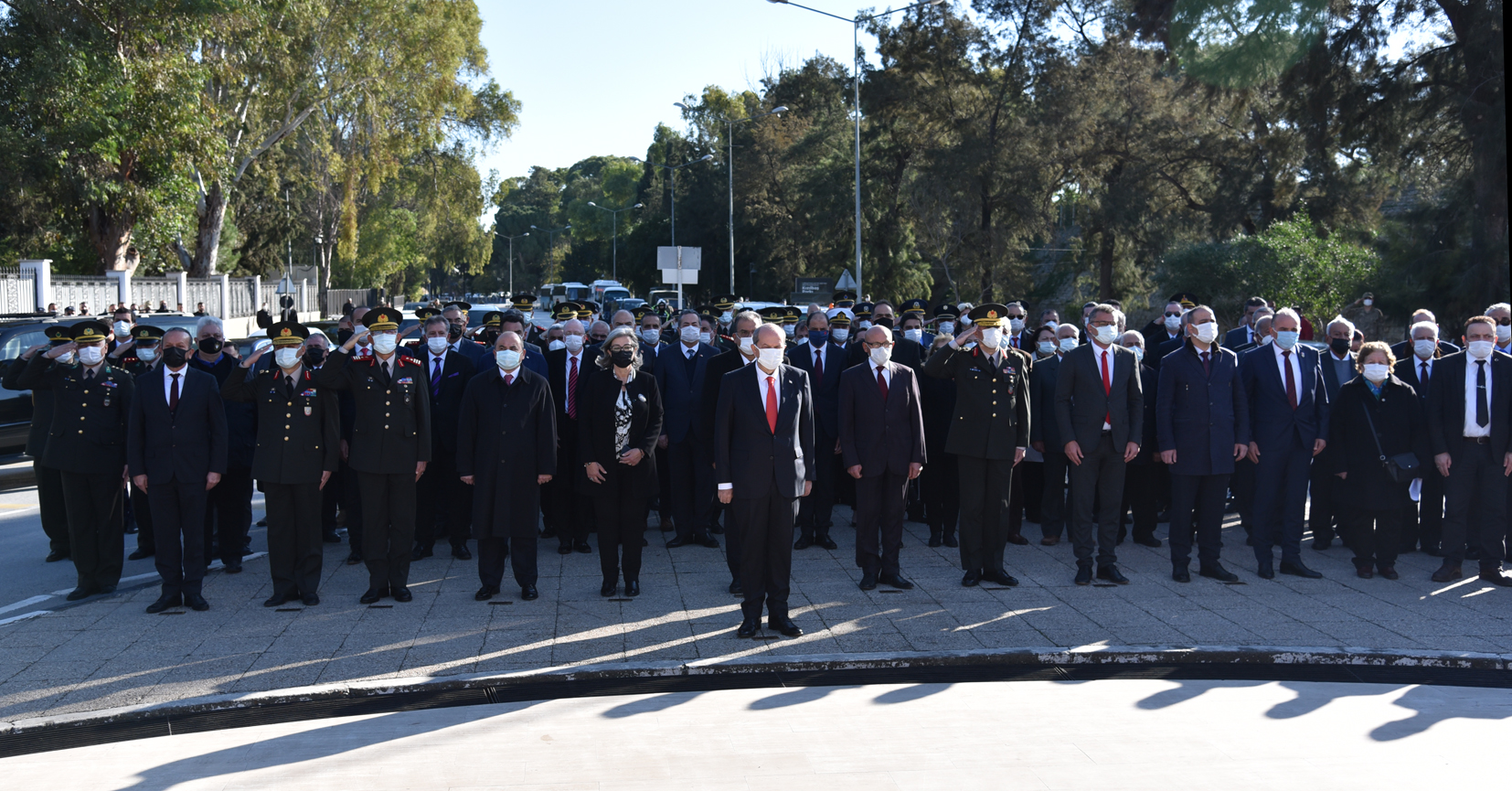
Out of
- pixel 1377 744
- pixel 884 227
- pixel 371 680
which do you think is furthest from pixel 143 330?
pixel 884 227

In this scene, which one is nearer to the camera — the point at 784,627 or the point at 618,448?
the point at 784,627

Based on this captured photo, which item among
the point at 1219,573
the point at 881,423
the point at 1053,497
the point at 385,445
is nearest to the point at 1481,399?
the point at 1219,573

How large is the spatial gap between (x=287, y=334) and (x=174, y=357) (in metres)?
0.77

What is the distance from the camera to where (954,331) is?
465 inches

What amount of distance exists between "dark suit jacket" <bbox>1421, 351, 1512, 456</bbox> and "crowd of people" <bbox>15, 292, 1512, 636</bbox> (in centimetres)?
2

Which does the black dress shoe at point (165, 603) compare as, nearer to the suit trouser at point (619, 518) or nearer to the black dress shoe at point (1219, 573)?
the suit trouser at point (619, 518)

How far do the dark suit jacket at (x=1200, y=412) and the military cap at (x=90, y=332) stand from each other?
8144mm

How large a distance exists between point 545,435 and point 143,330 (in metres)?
4.94

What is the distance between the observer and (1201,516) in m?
9.20

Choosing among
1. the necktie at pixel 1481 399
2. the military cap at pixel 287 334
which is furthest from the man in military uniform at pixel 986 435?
the military cap at pixel 287 334

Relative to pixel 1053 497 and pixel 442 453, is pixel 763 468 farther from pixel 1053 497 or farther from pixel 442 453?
pixel 1053 497

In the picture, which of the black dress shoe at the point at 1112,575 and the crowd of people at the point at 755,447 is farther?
the black dress shoe at the point at 1112,575

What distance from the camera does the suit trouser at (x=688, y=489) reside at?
10.3 metres

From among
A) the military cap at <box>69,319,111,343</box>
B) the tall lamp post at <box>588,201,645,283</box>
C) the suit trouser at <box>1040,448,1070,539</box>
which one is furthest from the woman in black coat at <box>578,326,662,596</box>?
the tall lamp post at <box>588,201,645,283</box>
